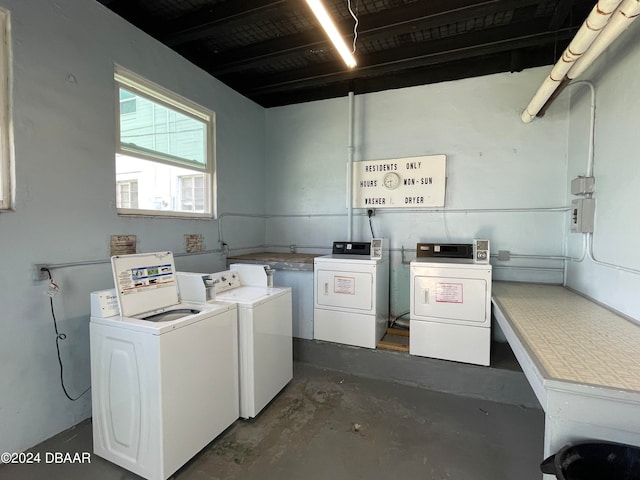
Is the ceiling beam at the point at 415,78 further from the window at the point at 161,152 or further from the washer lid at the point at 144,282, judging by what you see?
the washer lid at the point at 144,282

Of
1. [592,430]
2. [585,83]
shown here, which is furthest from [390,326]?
[585,83]

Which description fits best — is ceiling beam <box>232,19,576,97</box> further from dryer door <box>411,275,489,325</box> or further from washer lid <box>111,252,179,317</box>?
washer lid <box>111,252,179,317</box>

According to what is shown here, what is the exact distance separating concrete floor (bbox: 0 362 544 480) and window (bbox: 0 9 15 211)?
1.54 m

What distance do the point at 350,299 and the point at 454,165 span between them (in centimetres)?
179

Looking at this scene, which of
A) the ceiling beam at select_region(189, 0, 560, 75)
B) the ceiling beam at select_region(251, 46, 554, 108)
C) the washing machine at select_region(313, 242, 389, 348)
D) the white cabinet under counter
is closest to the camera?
the white cabinet under counter

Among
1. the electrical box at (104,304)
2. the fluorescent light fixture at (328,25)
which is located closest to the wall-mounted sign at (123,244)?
the electrical box at (104,304)

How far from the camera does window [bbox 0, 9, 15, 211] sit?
1.73 metres

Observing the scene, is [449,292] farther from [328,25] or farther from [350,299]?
[328,25]

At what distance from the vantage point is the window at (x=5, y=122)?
1.73 meters

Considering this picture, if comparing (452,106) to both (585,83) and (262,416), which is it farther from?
(262,416)

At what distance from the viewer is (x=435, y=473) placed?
168 centimetres

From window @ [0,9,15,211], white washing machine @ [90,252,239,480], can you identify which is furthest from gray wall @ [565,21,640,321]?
window @ [0,9,15,211]

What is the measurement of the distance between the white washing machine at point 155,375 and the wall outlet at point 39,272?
478 millimetres

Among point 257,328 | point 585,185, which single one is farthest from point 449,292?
point 257,328
